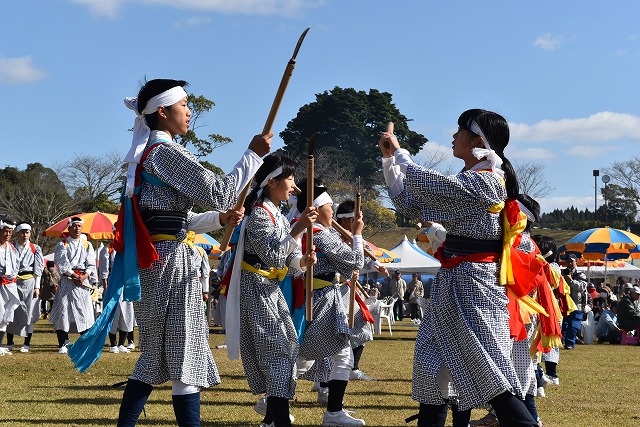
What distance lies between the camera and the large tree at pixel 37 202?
4766 cm

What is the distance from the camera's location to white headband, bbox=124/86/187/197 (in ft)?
16.0

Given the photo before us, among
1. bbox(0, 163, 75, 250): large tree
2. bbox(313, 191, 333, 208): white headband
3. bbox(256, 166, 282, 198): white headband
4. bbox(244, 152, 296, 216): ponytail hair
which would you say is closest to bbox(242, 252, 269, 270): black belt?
bbox(244, 152, 296, 216): ponytail hair

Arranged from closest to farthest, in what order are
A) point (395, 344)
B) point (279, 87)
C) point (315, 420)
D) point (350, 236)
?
1. point (279, 87)
2. point (315, 420)
3. point (350, 236)
4. point (395, 344)

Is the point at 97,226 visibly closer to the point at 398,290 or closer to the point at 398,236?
the point at 398,290

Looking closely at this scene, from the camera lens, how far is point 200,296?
4.94 metres

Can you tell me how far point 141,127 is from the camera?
16.6 feet

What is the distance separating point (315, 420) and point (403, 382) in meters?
3.47

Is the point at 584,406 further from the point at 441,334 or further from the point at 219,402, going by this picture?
the point at 441,334

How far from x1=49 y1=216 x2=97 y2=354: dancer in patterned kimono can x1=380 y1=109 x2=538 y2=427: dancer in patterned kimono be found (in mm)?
10628

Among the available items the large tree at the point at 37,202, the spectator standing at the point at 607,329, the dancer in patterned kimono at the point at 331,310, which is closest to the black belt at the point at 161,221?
the dancer in patterned kimono at the point at 331,310

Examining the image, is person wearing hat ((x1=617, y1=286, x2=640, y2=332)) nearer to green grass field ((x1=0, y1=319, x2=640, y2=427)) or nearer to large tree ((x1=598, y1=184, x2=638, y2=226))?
green grass field ((x1=0, y1=319, x2=640, y2=427))

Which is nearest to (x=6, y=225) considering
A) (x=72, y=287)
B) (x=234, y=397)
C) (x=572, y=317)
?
(x=72, y=287)

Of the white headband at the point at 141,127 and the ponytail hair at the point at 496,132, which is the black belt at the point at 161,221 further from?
the ponytail hair at the point at 496,132

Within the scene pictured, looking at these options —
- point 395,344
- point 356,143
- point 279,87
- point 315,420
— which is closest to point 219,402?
A: point 315,420
